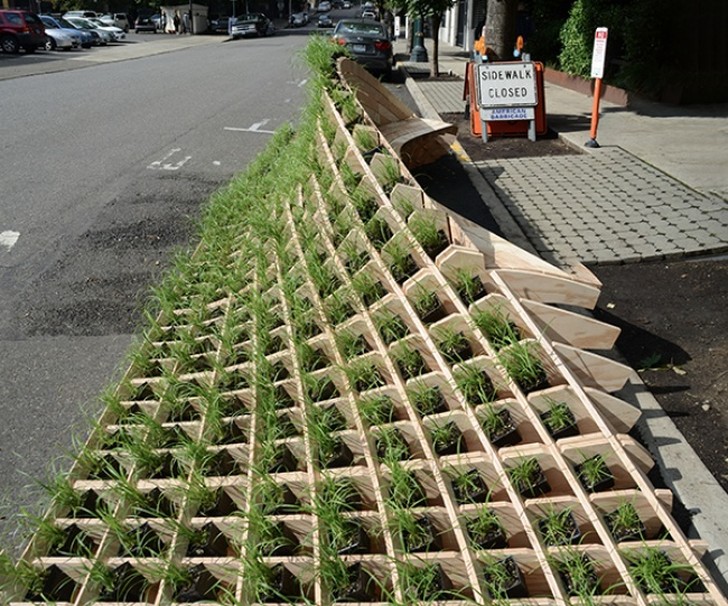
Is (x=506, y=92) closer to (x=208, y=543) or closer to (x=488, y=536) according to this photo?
(x=488, y=536)

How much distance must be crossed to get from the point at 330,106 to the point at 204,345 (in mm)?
2265

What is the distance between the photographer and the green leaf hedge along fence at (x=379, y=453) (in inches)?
89.2

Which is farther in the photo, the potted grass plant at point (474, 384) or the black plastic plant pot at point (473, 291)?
the black plastic plant pot at point (473, 291)

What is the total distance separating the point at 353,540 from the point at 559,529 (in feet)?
2.29

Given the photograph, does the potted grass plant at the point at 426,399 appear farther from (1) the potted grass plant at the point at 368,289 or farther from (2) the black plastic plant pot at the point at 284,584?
(2) the black plastic plant pot at the point at 284,584

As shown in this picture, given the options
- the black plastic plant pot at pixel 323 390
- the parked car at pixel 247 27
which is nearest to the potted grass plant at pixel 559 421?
the black plastic plant pot at pixel 323 390

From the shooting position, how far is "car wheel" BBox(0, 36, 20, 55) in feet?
98.1

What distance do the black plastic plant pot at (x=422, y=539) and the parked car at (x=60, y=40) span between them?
123 feet

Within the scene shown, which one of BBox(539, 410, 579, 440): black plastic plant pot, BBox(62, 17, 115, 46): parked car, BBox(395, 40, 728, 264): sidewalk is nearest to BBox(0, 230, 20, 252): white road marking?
BBox(395, 40, 728, 264): sidewalk

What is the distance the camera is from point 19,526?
2.71 m

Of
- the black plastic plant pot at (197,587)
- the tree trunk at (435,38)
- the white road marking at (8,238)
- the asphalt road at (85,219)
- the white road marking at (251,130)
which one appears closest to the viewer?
the black plastic plant pot at (197,587)

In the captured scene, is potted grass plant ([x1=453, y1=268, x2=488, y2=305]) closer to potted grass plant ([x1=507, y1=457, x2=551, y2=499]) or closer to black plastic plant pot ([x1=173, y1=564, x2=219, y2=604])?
potted grass plant ([x1=507, y1=457, x2=551, y2=499])

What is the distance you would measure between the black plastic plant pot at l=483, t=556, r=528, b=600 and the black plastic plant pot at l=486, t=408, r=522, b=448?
53cm

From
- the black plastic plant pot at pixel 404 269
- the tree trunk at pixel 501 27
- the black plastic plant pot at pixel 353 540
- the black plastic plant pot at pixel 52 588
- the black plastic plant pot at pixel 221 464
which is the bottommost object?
the black plastic plant pot at pixel 52 588
